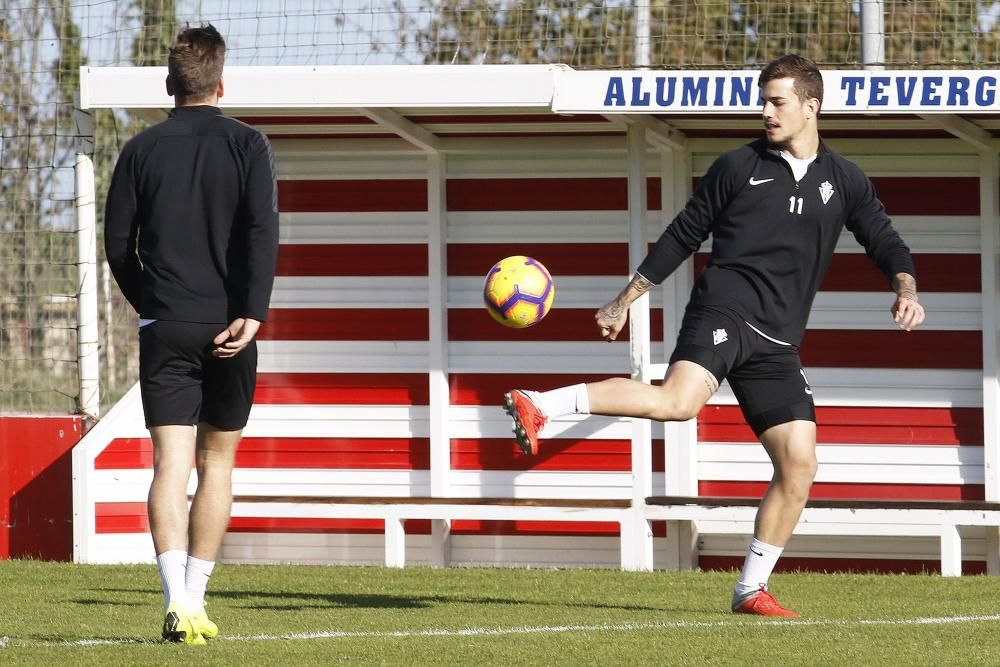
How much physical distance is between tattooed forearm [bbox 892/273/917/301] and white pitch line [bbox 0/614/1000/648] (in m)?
1.29

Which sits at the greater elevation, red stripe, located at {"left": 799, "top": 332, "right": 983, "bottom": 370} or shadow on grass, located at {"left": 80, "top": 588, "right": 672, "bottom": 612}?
red stripe, located at {"left": 799, "top": 332, "right": 983, "bottom": 370}

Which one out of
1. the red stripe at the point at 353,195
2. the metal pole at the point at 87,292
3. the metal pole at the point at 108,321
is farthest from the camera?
the metal pole at the point at 108,321

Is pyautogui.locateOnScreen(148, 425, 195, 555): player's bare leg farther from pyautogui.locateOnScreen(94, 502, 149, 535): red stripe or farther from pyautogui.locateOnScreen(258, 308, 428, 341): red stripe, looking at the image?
pyautogui.locateOnScreen(258, 308, 428, 341): red stripe

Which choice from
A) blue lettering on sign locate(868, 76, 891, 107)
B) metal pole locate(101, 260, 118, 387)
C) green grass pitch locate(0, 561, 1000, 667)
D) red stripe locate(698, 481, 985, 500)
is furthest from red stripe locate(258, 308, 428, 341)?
blue lettering on sign locate(868, 76, 891, 107)

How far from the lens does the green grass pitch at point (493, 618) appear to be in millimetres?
5863

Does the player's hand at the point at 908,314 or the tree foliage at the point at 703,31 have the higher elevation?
the tree foliage at the point at 703,31

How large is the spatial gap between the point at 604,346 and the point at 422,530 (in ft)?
5.32

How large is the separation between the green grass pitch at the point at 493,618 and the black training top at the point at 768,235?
1.26m

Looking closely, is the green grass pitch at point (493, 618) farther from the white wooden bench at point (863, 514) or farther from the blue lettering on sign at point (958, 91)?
the blue lettering on sign at point (958, 91)

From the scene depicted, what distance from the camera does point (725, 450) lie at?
35.4ft

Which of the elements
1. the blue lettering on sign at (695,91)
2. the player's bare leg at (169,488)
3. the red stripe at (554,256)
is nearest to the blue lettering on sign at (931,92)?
the blue lettering on sign at (695,91)

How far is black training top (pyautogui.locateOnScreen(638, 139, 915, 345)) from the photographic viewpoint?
692 centimetres

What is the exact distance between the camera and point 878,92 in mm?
9094

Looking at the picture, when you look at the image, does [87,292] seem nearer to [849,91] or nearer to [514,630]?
[849,91]
